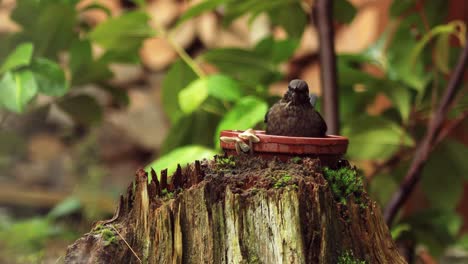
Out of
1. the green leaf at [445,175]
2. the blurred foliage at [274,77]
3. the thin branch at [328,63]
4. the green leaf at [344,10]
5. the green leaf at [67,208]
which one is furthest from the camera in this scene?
the green leaf at [67,208]

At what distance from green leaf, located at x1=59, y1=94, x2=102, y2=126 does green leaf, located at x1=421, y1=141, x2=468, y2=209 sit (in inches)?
52.1

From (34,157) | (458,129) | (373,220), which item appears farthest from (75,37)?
(34,157)

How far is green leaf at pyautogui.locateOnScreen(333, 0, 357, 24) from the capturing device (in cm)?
208

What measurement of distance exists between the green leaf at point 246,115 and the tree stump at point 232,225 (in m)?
0.68

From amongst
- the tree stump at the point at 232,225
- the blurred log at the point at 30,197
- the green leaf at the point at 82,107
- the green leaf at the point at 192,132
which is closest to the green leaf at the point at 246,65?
the green leaf at the point at 192,132

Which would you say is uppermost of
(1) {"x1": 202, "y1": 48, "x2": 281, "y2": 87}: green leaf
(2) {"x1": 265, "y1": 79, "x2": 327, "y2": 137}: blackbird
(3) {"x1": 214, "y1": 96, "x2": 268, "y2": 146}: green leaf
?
(1) {"x1": 202, "y1": 48, "x2": 281, "y2": 87}: green leaf

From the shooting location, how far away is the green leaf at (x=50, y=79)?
6.11 feet

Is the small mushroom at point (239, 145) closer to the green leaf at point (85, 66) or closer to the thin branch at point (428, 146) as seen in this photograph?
the thin branch at point (428, 146)

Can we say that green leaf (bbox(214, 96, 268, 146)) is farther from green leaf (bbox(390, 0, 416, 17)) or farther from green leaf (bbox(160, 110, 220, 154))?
green leaf (bbox(390, 0, 416, 17))

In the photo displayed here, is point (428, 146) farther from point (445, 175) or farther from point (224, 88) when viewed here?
point (224, 88)

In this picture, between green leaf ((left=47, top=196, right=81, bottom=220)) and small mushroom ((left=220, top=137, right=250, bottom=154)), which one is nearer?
small mushroom ((left=220, top=137, right=250, bottom=154))

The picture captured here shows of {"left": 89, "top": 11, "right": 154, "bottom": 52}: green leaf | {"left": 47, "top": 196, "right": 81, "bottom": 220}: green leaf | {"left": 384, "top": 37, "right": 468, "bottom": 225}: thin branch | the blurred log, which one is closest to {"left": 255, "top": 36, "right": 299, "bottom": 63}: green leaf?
{"left": 89, "top": 11, "right": 154, "bottom": 52}: green leaf

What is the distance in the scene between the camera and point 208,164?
100 centimetres

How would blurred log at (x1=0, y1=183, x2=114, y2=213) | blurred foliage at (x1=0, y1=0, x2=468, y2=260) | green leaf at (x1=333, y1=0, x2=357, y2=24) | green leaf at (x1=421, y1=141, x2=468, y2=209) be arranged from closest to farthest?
blurred foliage at (x1=0, y1=0, x2=468, y2=260) < green leaf at (x1=333, y1=0, x2=357, y2=24) < green leaf at (x1=421, y1=141, x2=468, y2=209) < blurred log at (x1=0, y1=183, x2=114, y2=213)
